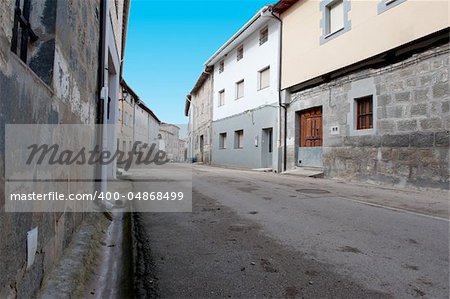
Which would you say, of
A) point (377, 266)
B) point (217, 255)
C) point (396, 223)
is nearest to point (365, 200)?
point (396, 223)

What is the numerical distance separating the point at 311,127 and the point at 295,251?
30.3ft

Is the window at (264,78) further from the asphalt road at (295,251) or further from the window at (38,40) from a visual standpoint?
the window at (38,40)

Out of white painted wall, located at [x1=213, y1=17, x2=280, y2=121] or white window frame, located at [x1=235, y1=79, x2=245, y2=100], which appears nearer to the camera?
white painted wall, located at [x1=213, y1=17, x2=280, y2=121]

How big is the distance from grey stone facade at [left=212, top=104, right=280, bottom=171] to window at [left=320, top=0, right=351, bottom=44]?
3.83 metres

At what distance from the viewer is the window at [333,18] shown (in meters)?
9.60

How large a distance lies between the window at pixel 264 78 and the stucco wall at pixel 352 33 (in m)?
1.54

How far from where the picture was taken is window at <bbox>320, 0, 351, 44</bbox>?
960 cm

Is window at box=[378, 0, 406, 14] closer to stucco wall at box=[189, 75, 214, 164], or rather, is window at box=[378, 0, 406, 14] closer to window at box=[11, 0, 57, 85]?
window at box=[11, 0, 57, 85]

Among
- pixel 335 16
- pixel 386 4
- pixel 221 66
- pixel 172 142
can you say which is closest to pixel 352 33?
pixel 386 4

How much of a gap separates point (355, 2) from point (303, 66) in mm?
2804

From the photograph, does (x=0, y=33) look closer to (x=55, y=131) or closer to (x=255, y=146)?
(x=55, y=131)

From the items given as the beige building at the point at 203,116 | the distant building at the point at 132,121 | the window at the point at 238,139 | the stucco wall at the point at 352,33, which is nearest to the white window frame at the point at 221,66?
the beige building at the point at 203,116

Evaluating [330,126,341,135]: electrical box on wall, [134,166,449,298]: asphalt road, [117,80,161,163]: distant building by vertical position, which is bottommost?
[134,166,449,298]: asphalt road

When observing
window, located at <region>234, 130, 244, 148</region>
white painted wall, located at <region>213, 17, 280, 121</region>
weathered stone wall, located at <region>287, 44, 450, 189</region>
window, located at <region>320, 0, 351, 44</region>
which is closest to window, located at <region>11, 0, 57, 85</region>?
weathered stone wall, located at <region>287, 44, 450, 189</region>
